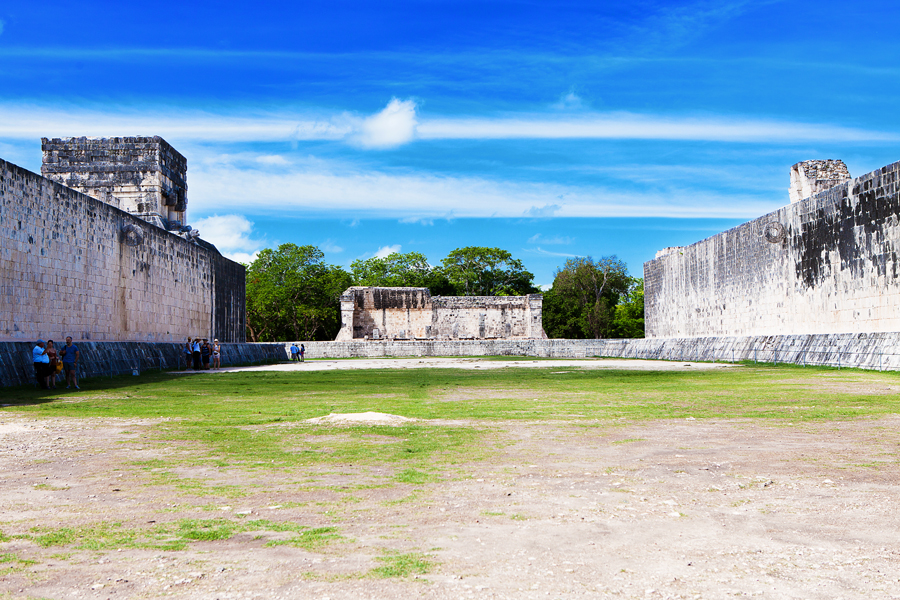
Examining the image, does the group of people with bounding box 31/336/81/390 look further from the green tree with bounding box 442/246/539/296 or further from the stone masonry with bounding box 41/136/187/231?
the green tree with bounding box 442/246/539/296

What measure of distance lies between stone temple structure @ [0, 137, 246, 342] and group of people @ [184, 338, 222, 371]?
151 cm

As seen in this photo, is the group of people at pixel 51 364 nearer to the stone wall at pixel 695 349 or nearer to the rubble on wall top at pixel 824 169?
the stone wall at pixel 695 349

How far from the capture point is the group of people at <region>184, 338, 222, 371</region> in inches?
867

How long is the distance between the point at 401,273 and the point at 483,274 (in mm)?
7596

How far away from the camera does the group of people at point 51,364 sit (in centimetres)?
1305

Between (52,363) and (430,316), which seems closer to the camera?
(52,363)

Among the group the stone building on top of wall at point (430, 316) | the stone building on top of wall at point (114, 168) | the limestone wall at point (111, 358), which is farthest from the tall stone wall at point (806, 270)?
the stone building on top of wall at point (114, 168)

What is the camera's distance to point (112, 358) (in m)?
18.0

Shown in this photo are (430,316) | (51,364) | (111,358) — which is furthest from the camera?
(430,316)

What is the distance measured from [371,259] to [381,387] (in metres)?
58.5

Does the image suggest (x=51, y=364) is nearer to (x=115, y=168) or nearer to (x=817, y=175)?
(x=115, y=168)

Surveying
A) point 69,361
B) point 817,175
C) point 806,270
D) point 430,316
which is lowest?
point 69,361

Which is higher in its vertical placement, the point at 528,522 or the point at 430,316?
the point at 430,316

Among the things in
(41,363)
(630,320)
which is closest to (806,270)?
(41,363)
